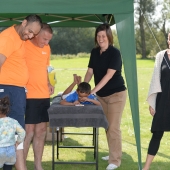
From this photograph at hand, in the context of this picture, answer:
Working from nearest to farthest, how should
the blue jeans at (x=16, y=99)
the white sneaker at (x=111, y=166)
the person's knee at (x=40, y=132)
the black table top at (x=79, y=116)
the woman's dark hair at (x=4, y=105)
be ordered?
1. the woman's dark hair at (x=4, y=105)
2. the blue jeans at (x=16, y=99)
3. the black table top at (x=79, y=116)
4. the person's knee at (x=40, y=132)
5. the white sneaker at (x=111, y=166)

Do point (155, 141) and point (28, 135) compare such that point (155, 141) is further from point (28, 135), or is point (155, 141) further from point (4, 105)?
point (4, 105)

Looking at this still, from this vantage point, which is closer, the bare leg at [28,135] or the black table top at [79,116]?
the black table top at [79,116]

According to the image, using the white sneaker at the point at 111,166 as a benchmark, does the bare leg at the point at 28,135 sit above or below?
above

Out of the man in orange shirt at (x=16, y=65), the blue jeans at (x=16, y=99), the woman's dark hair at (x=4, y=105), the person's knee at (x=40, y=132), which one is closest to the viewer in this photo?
the woman's dark hair at (x=4, y=105)

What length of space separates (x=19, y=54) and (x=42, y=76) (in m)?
0.56

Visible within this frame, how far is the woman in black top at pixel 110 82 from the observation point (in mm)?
4719

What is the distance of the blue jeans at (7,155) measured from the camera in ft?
11.9

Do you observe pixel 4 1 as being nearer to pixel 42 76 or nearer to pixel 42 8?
pixel 42 8

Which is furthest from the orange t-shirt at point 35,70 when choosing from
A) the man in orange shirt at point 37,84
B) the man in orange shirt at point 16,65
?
the man in orange shirt at point 16,65

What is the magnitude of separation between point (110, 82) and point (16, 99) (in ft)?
4.16

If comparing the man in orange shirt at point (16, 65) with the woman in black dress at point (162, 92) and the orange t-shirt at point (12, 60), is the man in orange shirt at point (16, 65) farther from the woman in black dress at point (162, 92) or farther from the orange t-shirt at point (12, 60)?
the woman in black dress at point (162, 92)

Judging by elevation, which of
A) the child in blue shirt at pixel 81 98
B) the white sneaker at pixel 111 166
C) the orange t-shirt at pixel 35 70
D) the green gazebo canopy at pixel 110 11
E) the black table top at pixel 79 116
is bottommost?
the white sneaker at pixel 111 166

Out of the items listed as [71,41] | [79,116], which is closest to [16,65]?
[79,116]

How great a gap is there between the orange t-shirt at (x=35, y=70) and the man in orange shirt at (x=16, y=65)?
338 mm
